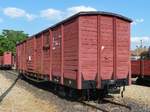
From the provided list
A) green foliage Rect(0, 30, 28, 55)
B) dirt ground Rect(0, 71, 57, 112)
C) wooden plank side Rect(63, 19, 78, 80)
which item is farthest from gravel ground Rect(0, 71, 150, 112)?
green foliage Rect(0, 30, 28, 55)

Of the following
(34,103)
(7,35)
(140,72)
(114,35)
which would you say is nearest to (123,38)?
(114,35)

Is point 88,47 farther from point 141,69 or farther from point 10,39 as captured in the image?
point 10,39

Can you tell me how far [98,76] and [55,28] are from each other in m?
4.12

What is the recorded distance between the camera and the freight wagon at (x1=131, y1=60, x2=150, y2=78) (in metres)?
24.5

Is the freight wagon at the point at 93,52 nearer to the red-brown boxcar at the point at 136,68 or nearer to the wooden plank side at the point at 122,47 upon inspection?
the wooden plank side at the point at 122,47

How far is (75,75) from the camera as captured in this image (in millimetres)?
13625

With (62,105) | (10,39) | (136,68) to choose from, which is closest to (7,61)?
(136,68)

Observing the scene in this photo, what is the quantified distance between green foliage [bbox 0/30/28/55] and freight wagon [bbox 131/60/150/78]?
65.9m

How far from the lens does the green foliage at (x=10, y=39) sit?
9525cm

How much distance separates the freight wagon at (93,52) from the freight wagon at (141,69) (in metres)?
9.83

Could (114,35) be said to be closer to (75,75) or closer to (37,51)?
(75,75)

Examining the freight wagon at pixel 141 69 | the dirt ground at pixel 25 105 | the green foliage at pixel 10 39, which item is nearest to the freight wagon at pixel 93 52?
the dirt ground at pixel 25 105

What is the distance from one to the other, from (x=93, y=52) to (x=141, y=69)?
1226 cm

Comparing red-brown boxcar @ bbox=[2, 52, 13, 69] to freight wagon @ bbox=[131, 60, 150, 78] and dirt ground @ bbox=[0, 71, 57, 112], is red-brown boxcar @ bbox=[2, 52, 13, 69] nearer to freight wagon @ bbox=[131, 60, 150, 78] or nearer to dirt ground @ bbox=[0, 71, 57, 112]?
freight wagon @ bbox=[131, 60, 150, 78]
